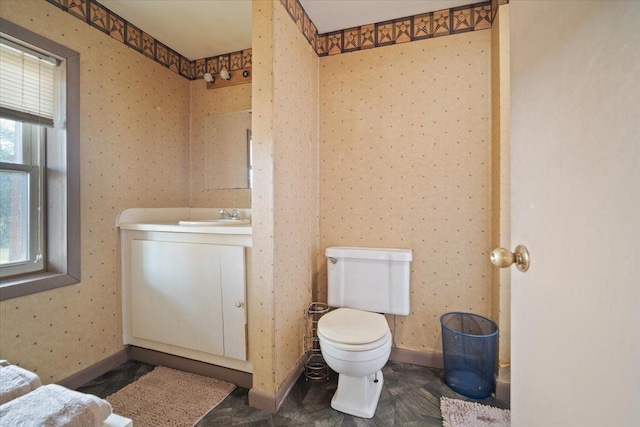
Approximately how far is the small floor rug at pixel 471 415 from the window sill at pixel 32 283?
2.27 meters

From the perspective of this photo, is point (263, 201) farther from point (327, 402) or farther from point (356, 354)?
point (327, 402)

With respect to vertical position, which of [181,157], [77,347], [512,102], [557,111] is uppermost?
[181,157]

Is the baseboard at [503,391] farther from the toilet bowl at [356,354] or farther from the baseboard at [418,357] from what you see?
the toilet bowl at [356,354]

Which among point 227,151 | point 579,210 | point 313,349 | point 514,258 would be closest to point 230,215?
point 227,151

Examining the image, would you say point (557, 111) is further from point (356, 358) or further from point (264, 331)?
point (264, 331)

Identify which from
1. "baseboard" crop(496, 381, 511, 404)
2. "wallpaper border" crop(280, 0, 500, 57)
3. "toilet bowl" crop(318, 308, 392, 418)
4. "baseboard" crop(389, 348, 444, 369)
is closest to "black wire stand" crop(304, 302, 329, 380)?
"toilet bowl" crop(318, 308, 392, 418)

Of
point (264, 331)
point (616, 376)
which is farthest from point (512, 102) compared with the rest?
point (264, 331)

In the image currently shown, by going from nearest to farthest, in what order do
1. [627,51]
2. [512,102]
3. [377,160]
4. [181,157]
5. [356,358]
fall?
[627,51]
[512,102]
[356,358]
[377,160]
[181,157]

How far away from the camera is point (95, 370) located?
5.86 feet

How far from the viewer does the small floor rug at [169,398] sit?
1.44 metres

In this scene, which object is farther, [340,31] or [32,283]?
[340,31]

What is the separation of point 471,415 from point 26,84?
3022 millimetres

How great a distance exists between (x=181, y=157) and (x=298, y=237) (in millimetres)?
1452

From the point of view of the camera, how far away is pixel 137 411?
1.48 meters
